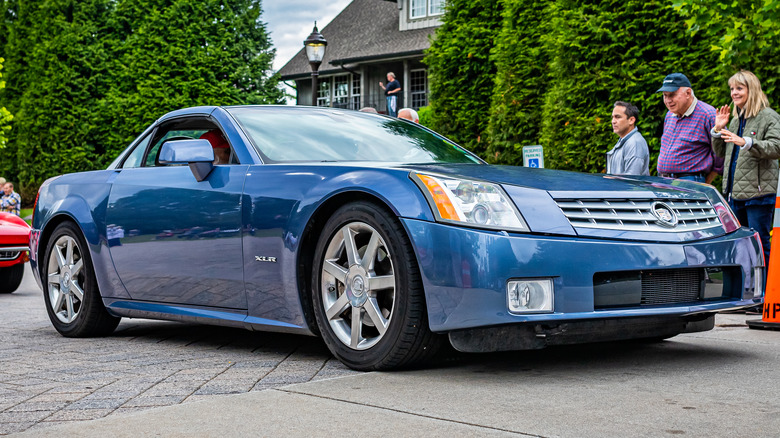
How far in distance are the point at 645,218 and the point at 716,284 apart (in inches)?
20.6

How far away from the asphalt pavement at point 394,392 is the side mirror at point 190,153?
1.06 meters

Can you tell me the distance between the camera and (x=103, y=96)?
35062 mm

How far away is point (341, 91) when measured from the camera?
147ft

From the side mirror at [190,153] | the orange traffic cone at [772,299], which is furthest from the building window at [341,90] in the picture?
the side mirror at [190,153]

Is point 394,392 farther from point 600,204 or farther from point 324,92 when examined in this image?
point 324,92

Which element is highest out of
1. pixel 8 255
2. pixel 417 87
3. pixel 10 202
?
pixel 417 87

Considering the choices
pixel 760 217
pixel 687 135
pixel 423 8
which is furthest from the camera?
pixel 423 8

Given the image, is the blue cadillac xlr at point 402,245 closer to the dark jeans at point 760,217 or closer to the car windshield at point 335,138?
the car windshield at point 335,138

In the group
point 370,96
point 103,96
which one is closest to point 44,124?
point 103,96

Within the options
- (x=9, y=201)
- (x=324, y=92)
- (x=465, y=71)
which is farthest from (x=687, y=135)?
(x=324, y=92)

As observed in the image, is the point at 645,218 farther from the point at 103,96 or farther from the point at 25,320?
the point at 103,96

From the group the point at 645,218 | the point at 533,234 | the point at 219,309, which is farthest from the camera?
the point at 219,309

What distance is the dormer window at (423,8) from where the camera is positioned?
1506 inches

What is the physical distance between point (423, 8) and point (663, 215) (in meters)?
35.2
